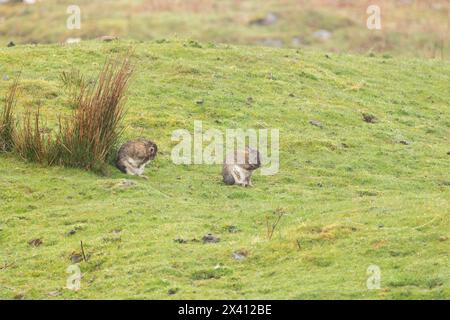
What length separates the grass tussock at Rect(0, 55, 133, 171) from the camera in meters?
17.1

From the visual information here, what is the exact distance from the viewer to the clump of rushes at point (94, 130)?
17.0 m

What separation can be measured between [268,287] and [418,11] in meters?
49.5

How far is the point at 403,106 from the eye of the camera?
24828 millimetres

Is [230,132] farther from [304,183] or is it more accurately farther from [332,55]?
[332,55]

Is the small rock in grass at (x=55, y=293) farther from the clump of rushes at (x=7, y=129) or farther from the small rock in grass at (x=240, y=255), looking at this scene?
the clump of rushes at (x=7, y=129)

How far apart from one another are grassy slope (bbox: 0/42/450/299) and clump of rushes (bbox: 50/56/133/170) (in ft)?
1.00

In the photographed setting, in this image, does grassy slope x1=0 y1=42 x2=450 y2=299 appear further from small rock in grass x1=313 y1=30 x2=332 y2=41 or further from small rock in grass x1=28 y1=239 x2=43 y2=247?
small rock in grass x1=313 y1=30 x2=332 y2=41

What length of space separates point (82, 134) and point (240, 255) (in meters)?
4.92

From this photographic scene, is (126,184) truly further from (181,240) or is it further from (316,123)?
(316,123)

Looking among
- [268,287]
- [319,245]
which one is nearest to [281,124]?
[319,245]

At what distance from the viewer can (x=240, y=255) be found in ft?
43.6

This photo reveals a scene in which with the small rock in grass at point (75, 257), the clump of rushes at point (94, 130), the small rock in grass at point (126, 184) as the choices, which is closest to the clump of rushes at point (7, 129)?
the clump of rushes at point (94, 130)

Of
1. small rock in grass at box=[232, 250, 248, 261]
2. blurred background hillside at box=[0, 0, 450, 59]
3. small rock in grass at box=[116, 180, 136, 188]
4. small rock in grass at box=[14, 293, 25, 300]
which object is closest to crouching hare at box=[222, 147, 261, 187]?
small rock in grass at box=[116, 180, 136, 188]
